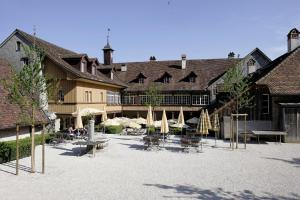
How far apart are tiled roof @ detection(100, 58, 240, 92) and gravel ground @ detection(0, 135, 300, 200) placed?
842 inches

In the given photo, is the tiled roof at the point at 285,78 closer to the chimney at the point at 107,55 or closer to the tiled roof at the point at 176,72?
the tiled roof at the point at 176,72

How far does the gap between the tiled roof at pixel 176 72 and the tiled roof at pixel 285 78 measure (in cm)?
1359

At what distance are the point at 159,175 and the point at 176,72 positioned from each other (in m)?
31.8

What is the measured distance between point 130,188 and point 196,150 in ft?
35.1

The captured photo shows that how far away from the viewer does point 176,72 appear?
4681cm

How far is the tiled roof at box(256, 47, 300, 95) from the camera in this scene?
28.6m

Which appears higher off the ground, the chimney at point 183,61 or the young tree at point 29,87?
the chimney at point 183,61

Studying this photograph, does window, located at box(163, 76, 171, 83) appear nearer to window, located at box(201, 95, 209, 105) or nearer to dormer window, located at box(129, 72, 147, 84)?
dormer window, located at box(129, 72, 147, 84)

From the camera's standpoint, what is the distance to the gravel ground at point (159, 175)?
13.1 meters

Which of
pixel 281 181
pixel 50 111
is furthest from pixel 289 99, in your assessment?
pixel 50 111

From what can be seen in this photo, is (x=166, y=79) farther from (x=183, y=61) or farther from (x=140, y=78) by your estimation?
(x=183, y=61)

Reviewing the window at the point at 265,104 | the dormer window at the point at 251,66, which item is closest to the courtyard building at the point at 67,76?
the window at the point at 265,104

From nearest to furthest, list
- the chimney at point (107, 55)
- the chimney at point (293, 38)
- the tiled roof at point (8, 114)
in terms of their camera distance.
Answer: the tiled roof at point (8, 114)
the chimney at point (293, 38)
the chimney at point (107, 55)

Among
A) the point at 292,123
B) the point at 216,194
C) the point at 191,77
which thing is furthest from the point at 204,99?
the point at 216,194
